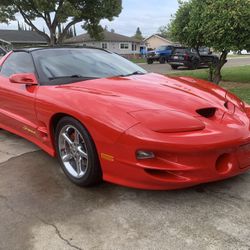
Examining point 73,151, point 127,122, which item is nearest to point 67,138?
point 73,151

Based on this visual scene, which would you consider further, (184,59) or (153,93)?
(184,59)

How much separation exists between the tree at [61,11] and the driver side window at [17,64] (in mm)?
26487

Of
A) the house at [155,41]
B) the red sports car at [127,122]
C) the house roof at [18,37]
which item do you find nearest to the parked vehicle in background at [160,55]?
the house roof at [18,37]

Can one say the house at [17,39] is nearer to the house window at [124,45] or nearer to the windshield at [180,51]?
the house window at [124,45]

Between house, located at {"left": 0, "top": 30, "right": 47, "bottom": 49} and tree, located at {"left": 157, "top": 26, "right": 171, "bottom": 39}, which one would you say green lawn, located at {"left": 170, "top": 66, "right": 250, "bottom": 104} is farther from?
house, located at {"left": 0, "top": 30, "right": 47, "bottom": 49}

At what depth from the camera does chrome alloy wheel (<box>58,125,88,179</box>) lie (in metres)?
3.27

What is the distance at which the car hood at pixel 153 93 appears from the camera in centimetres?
304

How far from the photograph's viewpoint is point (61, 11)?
30.8m

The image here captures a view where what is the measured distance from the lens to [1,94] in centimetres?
450

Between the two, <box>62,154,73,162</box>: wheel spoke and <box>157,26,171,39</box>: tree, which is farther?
<box>157,26,171,39</box>: tree

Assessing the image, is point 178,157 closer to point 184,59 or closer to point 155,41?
point 184,59

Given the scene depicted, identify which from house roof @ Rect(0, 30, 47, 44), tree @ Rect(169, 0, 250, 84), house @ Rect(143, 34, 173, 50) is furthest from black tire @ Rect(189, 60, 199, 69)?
house @ Rect(143, 34, 173, 50)

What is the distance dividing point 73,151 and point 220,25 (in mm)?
7635

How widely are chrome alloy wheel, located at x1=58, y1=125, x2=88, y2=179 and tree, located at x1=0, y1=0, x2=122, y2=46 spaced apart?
92.9 feet
